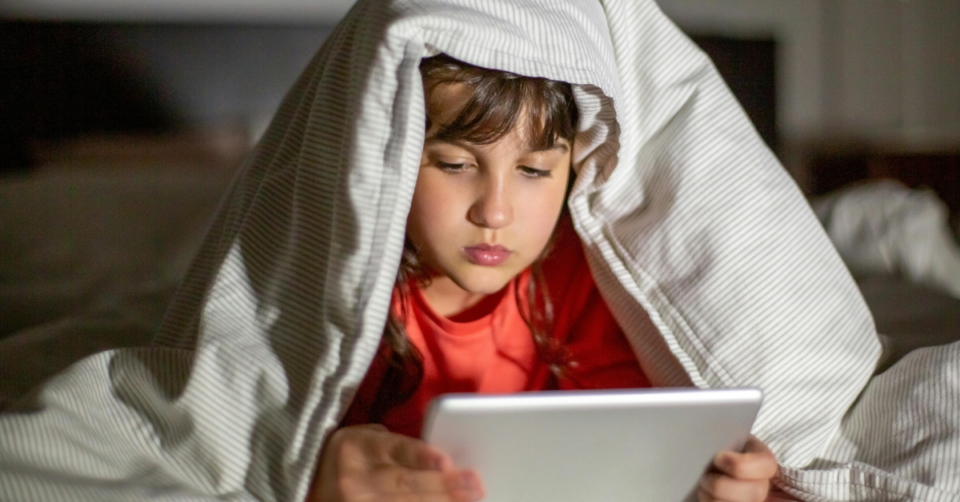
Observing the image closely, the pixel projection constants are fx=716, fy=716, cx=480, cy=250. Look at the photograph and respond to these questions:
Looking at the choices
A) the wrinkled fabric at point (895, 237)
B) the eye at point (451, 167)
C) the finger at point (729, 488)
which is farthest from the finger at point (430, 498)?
the wrinkled fabric at point (895, 237)

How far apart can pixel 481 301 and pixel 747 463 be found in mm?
393

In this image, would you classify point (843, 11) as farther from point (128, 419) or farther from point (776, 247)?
point (128, 419)

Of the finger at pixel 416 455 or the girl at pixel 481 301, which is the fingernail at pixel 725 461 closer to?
the girl at pixel 481 301

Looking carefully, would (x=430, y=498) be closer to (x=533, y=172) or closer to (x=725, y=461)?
(x=725, y=461)

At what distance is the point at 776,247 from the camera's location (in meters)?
0.72

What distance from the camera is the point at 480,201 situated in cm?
66

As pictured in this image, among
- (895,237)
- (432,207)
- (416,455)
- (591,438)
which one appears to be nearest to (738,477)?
(591,438)

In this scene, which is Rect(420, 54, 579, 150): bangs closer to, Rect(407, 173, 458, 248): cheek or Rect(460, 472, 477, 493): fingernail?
Rect(407, 173, 458, 248): cheek

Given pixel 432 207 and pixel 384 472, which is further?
pixel 432 207

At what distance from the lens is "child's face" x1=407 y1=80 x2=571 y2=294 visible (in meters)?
0.66

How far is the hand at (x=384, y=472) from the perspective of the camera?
49 centimetres

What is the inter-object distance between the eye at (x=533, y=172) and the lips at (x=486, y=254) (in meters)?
0.08

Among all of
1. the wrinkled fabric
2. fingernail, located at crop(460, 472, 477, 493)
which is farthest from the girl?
the wrinkled fabric

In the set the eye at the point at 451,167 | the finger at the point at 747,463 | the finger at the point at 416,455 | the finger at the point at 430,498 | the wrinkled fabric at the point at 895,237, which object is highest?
the eye at the point at 451,167
